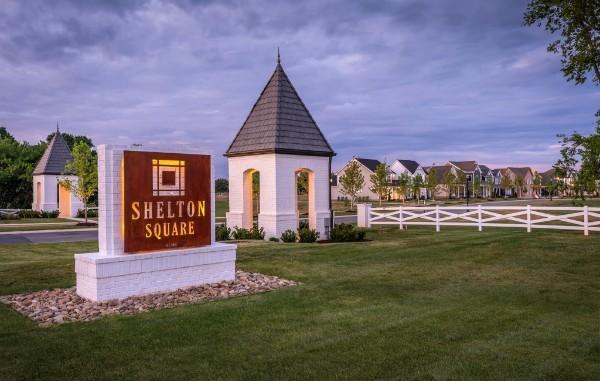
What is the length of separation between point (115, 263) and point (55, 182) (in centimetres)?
3592

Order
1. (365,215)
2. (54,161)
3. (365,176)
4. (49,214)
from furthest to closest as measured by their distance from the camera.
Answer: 1. (365,176)
2. (54,161)
3. (49,214)
4. (365,215)

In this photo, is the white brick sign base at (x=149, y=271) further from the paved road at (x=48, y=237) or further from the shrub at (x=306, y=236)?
the paved road at (x=48, y=237)

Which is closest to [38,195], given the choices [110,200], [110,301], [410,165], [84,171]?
[84,171]

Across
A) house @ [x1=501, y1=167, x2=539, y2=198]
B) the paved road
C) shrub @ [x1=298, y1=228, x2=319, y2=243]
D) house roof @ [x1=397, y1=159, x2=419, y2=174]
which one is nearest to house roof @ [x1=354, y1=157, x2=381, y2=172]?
house roof @ [x1=397, y1=159, x2=419, y2=174]

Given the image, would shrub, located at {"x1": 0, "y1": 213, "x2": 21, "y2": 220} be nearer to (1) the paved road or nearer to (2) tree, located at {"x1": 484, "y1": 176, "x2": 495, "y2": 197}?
(1) the paved road

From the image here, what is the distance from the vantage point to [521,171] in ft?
382

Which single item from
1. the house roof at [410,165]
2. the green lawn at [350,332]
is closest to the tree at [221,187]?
the house roof at [410,165]

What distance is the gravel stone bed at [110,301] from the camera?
8250 millimetres

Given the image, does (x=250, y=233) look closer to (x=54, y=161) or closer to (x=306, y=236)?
(x=306, y=236)

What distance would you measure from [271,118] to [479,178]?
8684 cm

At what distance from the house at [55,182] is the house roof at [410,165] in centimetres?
6304

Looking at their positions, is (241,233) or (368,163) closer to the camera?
(241,233)

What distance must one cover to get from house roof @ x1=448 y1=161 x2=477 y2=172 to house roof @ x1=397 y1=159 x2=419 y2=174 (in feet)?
39.6

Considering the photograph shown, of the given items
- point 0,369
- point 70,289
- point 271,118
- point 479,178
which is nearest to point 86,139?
point 271,118
